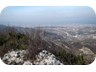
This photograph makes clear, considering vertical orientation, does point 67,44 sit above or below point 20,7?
below

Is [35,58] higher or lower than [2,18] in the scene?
lower

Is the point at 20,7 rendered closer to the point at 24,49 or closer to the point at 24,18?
→ the point at 24,18

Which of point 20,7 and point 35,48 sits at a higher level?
point 20,7

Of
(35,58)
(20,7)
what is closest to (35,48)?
(35,58)

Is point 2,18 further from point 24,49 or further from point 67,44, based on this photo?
point 67,44

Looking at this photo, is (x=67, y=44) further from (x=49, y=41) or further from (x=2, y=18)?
(x=2, y=18)

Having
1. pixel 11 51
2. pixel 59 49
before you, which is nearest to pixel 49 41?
pixel 59 49
